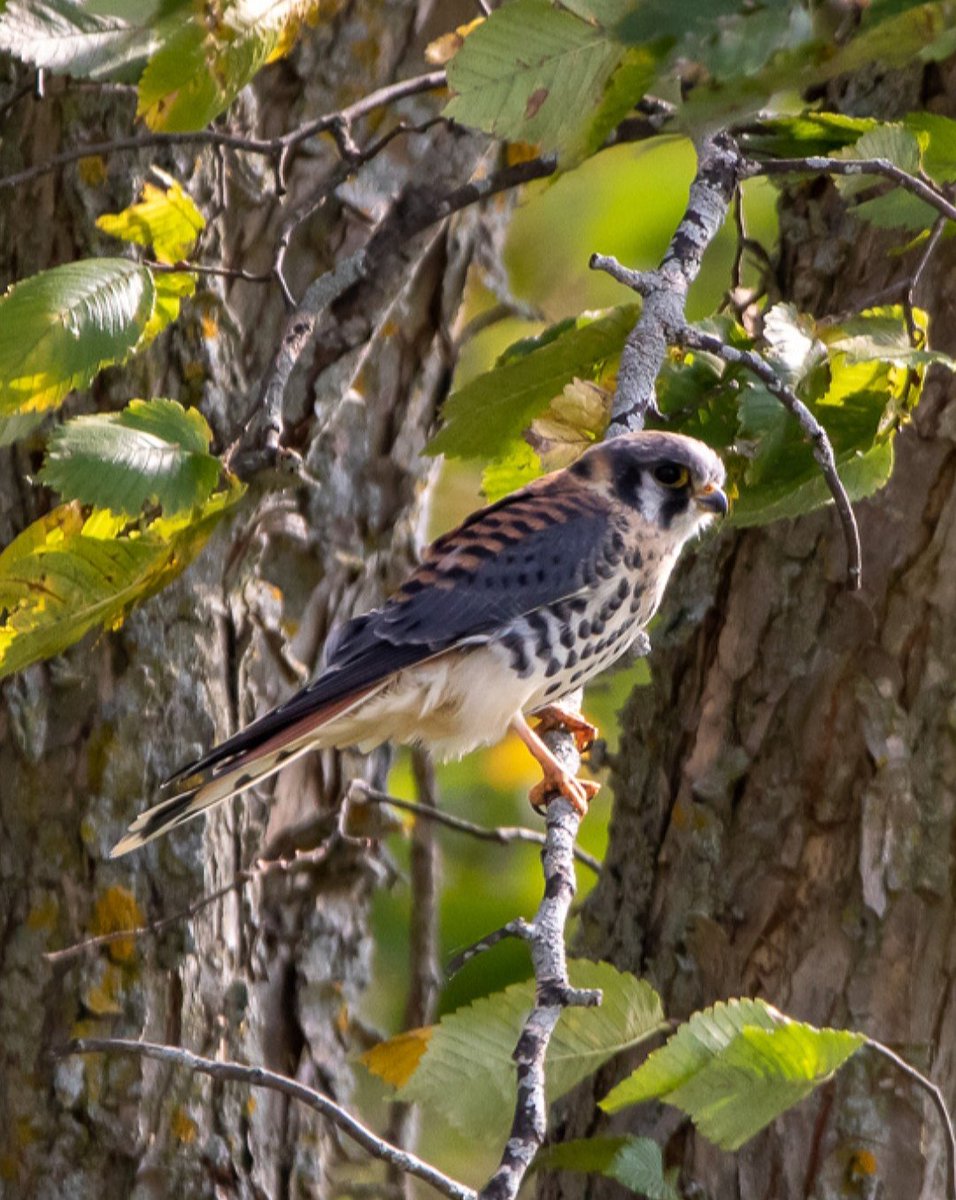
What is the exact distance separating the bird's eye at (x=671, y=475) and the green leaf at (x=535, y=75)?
3.16 ft

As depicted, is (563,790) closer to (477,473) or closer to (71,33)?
(71,33)

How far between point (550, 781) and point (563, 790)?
107 millimetres

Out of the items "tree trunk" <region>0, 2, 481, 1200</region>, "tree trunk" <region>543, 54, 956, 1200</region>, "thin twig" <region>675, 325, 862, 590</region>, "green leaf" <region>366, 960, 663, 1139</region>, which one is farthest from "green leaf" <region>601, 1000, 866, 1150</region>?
"tree trunk" <region>0, 2, 481, 1200</region>

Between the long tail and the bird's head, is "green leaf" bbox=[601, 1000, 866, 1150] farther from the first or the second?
the bird's head

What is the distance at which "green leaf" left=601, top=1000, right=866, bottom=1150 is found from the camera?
1844mm

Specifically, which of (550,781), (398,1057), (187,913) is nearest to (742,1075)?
(398,1057)

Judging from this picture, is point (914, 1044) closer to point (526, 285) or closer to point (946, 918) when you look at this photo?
point (946, 918)

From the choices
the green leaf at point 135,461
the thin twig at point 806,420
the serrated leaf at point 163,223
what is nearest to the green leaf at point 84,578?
the green leaf at point 135,461

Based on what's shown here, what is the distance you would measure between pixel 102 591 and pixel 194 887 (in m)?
1.29

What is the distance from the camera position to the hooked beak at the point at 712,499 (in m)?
2.85

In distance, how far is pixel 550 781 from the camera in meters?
2.85

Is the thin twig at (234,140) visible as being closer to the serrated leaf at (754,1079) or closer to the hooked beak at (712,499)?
the hooked beak at (712,499)

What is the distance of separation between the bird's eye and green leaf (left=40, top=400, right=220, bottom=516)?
1.00 meters

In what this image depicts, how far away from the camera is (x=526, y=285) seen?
18.5ft
